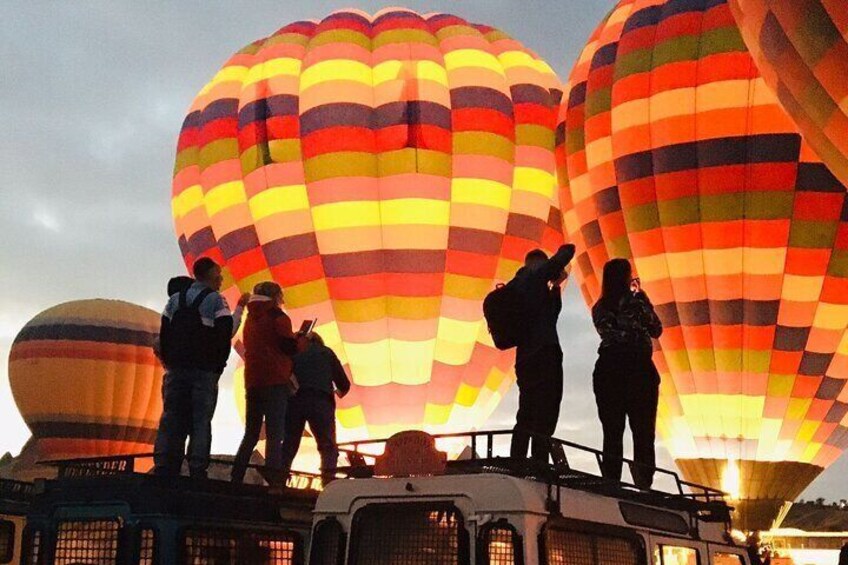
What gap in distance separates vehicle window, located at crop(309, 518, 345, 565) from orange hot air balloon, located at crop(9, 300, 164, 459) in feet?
88.9

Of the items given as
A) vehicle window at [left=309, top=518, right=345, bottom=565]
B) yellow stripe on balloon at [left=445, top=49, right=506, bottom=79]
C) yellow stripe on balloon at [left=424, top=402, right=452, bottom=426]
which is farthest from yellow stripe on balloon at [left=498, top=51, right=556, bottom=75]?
vehicle window at [left=309, top=518, right=345, bottom=565]

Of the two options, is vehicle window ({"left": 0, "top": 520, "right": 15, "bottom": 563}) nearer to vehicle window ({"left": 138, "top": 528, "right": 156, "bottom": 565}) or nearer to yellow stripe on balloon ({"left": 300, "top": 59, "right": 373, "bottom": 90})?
vehicle window ({"left": 138, "top": 528, "right": 156, "bottom": 565})

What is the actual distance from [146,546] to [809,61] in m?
11.8

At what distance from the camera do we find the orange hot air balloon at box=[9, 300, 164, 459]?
31.0 m

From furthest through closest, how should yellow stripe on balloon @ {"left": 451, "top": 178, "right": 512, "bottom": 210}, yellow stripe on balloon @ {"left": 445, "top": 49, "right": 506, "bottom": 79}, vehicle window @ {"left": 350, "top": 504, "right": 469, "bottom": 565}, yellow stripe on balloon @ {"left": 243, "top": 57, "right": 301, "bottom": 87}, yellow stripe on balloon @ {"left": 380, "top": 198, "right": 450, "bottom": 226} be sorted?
1. yellow stripe on balloon @ {"left": 445, "top": 49, "right": 506, "bottom": 79}
2. yellow stripe on balloon @ {"left": 243, "top": 57, "right": 301, "bottom": 87}
3. yellow stripe on balloon @ {"left": 451, "top": 178, "right": 512, "bottom": 210}
4. yellow stripe on balloon @ {"left": 380, "top": 198, "right": 450, "bottom": 226}
5. vehicle window @ {"left": 350, "top": 504, "right": 469, "bottom": 565}

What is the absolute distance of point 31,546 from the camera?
16.4 feet

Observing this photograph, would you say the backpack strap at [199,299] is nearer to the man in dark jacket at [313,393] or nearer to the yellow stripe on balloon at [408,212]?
the man in dark jacket at [313,393]

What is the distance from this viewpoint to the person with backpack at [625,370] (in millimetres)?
6477

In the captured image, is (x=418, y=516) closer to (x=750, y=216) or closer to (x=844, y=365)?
(x=750, y=216)

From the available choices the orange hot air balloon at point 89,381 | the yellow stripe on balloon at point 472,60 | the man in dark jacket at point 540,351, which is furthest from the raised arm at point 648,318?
the orange hot air balloon at point 89,381

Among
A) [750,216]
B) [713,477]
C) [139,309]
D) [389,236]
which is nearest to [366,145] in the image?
[389,236]

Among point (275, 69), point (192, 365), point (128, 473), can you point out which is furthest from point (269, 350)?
point (275, 69)

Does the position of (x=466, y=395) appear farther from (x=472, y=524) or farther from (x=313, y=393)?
(x=472, y=524)

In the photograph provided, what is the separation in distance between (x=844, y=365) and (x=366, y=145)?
9007 mm
